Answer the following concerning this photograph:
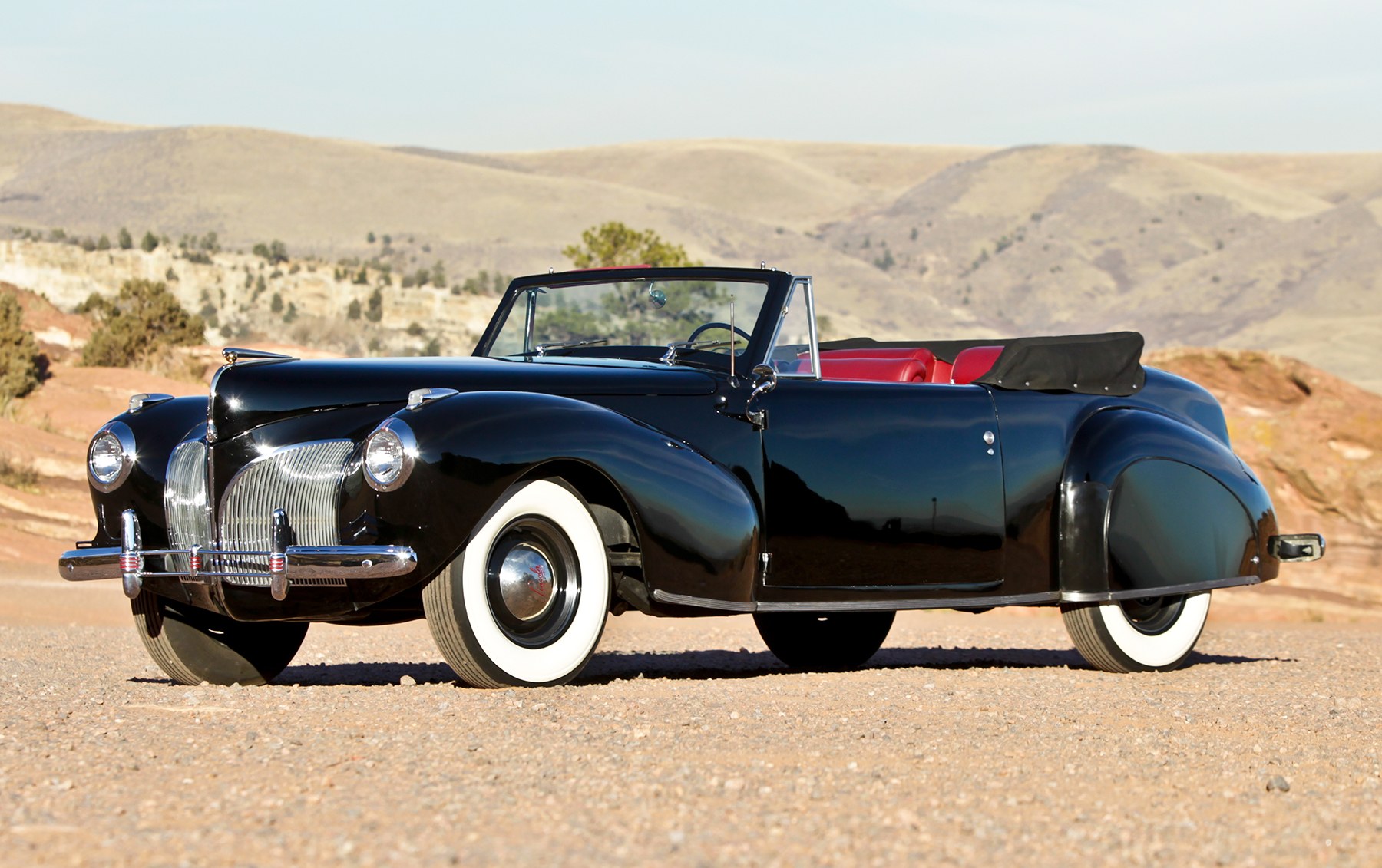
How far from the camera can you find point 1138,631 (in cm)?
791

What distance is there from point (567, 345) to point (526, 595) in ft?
6.75

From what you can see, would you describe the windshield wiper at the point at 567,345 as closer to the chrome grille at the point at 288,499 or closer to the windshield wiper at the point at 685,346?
the windshield wiper at the point at 685,346

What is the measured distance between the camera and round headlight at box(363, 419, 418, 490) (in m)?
5.53

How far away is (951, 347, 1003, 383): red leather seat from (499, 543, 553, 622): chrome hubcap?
9.20 feet

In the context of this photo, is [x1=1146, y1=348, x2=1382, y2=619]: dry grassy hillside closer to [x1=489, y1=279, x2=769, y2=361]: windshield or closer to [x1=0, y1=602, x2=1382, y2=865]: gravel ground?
[x1=0, y1=602, x2=1382, y2=865]: gravel ground

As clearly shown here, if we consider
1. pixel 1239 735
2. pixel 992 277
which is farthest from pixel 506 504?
pixel 992 277

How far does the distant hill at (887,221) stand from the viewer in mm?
80500

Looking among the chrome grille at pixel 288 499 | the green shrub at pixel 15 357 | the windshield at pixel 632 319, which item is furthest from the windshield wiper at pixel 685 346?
the green shrub at pixel 15 357

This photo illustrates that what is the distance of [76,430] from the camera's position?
23.2 meters

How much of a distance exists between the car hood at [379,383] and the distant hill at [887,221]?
60.6 meters

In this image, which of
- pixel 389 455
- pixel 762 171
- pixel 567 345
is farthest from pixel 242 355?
pixel 762 171

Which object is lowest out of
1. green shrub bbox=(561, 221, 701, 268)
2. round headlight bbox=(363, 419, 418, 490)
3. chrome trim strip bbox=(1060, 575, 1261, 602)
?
chrome trim strip bbox=(1060, 575, 1261, 602)

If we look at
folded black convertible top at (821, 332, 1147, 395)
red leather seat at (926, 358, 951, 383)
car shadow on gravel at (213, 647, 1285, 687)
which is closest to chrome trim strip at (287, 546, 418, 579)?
car shadow on gravel at (213, 647, 1285, 687)

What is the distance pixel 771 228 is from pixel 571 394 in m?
93.9
